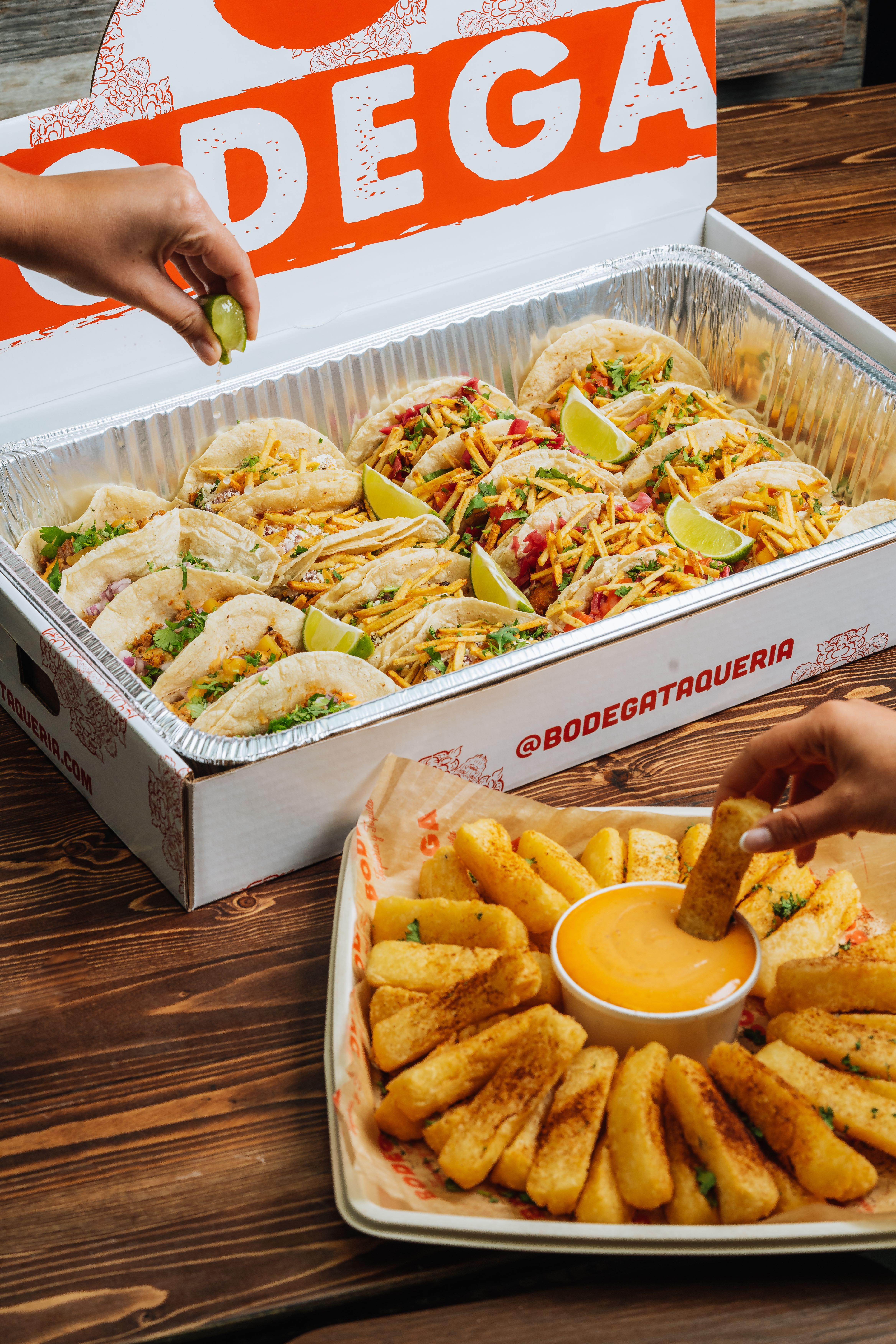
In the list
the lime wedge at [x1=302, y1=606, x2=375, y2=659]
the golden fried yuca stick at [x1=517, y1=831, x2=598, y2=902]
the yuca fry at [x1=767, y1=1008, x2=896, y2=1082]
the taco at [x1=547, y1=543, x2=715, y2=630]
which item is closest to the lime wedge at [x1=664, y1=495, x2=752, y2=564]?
the taco at [x1=547, y1=543, x2=715, y2=630]

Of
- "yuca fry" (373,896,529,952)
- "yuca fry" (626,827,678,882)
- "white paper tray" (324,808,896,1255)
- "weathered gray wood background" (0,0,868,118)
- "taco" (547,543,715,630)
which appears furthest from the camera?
"weathered gray wood background" (0,0,868,118)

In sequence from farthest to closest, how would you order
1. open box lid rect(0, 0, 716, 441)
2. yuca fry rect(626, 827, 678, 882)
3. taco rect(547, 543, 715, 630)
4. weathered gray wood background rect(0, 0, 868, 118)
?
weathered gray wood background rect(0, 0, 868, 118) → open box lid rect(0, 0, 716, 441) → taco rect(547, 543, 715, 630) → yuca fry rect(626, 827, 678, 882)

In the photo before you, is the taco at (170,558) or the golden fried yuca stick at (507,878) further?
the taco at (170,558)

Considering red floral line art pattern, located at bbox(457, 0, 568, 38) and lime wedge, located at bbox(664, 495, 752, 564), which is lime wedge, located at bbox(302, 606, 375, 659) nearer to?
lime wedge, located at bbox(664, 495, 752, 564)

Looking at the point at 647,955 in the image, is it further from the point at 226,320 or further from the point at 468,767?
the point at 226,320

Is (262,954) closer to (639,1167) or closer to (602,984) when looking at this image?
(602,984)

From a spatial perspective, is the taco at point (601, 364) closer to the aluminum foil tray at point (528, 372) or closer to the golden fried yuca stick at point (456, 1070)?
the aluminum foil tray at point (528, 372)

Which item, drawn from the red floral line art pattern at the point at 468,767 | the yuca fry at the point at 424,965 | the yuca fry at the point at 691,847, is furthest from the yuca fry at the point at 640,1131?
the red floral line art pattern at the point at 468,767
